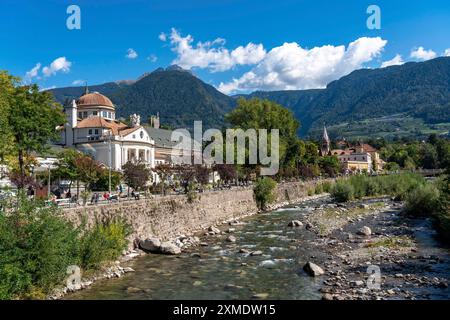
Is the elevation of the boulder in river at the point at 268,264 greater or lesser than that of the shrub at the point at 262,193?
lesser

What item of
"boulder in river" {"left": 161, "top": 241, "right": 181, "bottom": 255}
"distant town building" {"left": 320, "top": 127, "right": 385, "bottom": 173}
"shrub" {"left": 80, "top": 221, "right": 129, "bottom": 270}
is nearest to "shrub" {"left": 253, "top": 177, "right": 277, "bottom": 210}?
"boulder in river" {"left": 161, "top": 241, "right": 181, "bottom": 255}

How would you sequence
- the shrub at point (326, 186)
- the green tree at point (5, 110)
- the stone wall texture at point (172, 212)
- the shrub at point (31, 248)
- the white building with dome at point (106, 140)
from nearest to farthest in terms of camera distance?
1. the shrub at point (31, 248)
2. the green tree at point (5, 110)
3. the stone wall texture at point (172, 212)
4. the white building with dome at point (106, 140)
5. the shrub at point (326, 186)

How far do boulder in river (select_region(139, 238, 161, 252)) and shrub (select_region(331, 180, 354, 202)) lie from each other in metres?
46.4

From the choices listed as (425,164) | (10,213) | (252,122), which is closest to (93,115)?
(252,122)

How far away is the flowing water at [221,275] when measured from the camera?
21.7 m

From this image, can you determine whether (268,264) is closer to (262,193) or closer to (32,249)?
(32,249)

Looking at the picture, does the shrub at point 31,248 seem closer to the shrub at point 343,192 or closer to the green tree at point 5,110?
the green tree at point 5,110

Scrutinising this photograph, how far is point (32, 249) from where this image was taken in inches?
788

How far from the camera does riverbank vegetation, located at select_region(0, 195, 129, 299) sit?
18.8 m

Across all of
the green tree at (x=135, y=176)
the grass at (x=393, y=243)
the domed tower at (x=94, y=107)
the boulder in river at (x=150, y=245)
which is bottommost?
the grass at (x=393, y=243)

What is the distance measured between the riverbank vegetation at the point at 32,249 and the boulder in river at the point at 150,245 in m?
8.79

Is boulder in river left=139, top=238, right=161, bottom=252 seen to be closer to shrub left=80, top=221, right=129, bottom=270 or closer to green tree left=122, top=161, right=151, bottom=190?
Answer: shrub left=80, top=221, right=129, bottom=270

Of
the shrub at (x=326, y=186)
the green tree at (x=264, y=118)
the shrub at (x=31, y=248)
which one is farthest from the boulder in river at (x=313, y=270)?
the shrub at (x=326, y=186)
